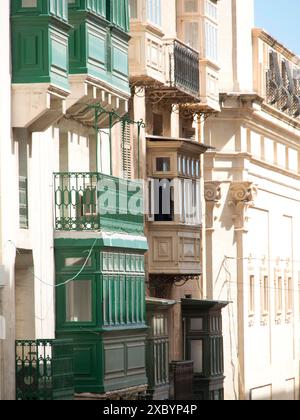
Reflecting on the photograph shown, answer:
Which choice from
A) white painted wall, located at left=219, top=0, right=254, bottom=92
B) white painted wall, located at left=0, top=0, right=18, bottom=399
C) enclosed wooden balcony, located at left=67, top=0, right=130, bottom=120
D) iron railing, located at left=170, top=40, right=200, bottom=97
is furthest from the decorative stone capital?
white painted wall, located at left=0, top=0, right=18, bottom=399

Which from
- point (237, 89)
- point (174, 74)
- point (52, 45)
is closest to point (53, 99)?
point (52, 45)

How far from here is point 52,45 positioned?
147 ft

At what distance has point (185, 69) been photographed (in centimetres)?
5994

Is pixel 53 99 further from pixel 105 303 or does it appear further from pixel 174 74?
pixel 174 74

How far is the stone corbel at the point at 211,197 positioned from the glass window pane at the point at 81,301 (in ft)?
67.8

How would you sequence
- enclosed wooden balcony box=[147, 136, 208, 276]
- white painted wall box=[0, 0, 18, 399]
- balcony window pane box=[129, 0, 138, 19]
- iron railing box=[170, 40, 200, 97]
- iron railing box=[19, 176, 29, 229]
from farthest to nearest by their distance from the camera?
enclosed wooden balcony box=[147, 136, 208, 276]
iron railing box=[170, 40, 200, 97]
balcony window pane box=[129, 0, 138, 19]
iron railing box=[19, 176, 29, 229]
white painted wall box=[0, 0, 18, 399]

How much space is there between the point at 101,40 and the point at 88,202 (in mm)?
3279

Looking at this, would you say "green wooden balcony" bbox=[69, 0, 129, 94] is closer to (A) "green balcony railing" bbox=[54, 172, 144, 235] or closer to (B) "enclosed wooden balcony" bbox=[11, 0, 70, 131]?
(A) "green balcony railing" bbox=[54, 172, 144, 235]

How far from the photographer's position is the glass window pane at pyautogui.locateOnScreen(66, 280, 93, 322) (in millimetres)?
48219

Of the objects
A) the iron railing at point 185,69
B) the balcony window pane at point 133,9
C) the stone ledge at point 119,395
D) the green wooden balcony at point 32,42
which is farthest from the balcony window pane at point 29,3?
the iron railing at point 185,69

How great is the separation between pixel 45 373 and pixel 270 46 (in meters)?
33.8

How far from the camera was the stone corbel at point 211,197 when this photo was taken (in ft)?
226

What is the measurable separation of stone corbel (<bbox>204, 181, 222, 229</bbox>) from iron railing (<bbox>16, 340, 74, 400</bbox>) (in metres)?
23.7

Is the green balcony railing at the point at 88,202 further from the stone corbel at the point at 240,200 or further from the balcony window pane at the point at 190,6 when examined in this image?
the stone corbel at the point at 240,200
